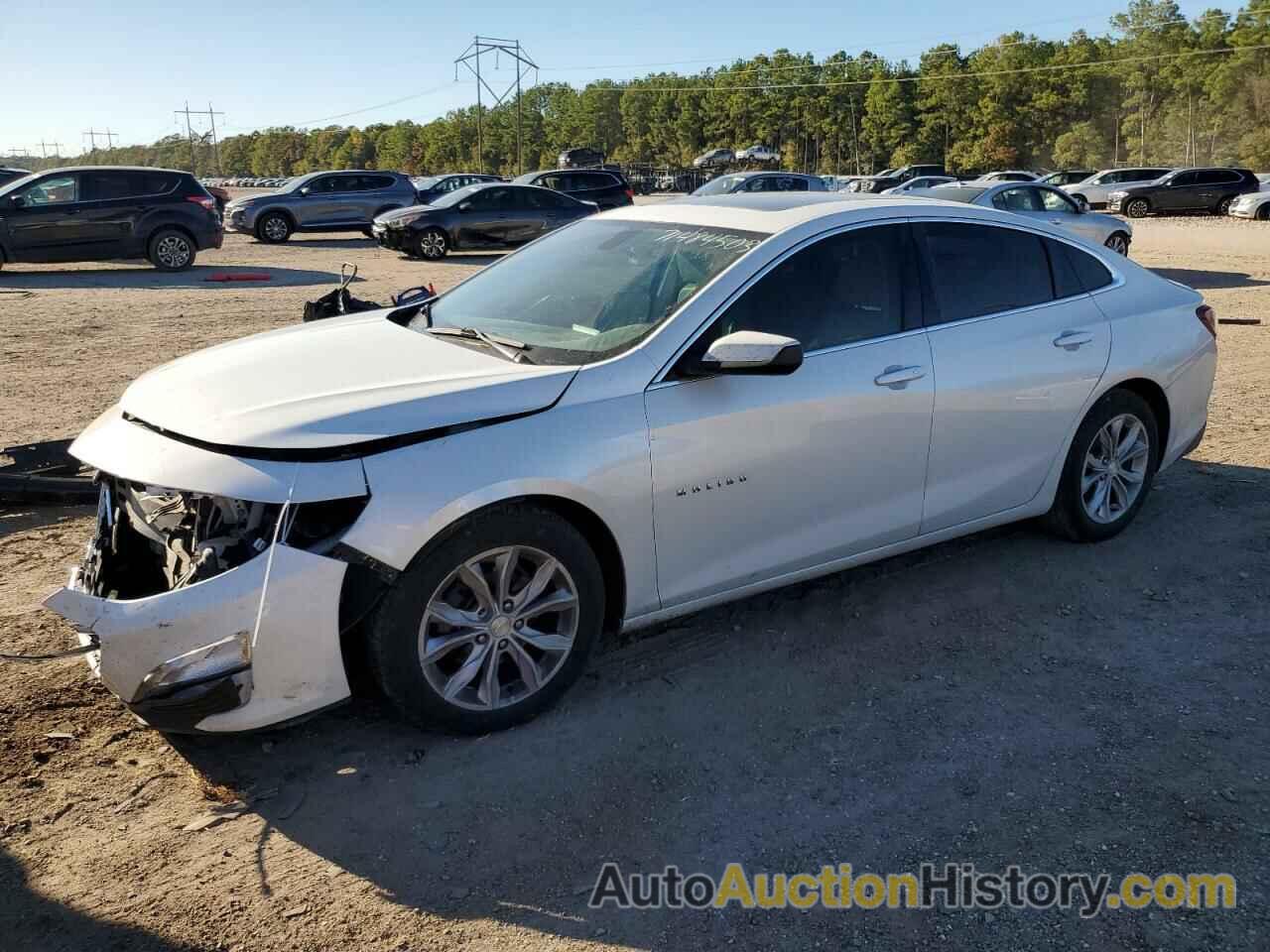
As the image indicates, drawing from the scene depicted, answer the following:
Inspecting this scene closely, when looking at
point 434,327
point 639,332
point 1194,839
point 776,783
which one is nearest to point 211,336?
point 434,327

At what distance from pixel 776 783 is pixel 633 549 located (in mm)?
896

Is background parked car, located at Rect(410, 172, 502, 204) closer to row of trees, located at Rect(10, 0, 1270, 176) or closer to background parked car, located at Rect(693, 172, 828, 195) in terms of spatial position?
background parked car, located at Rect(693, 172, 828, 195)

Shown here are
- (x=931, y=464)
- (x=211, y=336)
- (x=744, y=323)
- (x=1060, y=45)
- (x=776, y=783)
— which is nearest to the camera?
(x=776, y=783)

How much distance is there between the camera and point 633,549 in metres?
3.66

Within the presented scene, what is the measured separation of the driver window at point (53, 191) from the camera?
57.7 ft

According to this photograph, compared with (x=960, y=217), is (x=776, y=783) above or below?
below

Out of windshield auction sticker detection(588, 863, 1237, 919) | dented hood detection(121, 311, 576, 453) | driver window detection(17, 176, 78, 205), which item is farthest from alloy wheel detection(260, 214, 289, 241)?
windshield auction sticker detection(588, 863, 1237, 919)

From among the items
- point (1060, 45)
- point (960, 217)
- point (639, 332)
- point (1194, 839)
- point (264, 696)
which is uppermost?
point (1060, 45)

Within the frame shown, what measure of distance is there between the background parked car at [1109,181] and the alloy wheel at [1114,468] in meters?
35.6

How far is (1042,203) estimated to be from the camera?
16.7m

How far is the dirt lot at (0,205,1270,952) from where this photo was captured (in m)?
2.75

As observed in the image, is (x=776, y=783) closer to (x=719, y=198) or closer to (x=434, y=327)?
(x=434, y=327)

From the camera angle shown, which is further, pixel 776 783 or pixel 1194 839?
pixel 776 783

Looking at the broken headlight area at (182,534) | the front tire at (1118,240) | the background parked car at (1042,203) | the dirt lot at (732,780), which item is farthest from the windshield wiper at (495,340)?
the front tire at (1118,240)
